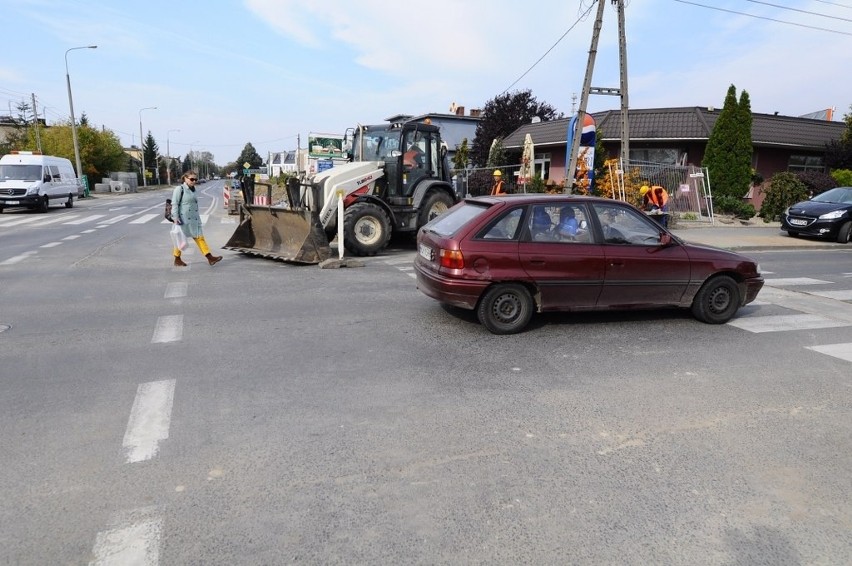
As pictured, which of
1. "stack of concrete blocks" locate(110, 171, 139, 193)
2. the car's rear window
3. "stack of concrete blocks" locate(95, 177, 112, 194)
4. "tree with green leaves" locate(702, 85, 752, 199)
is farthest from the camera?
"stack of concrete blocks" locate(110, 171, 139, 193)

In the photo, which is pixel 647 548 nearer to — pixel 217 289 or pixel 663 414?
pixel 663 414

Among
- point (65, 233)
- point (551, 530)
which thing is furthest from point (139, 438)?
point (65, 233)

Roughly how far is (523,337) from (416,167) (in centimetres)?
750

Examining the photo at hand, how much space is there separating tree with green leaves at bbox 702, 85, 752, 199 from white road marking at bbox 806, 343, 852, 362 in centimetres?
1907

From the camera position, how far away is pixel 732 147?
23016mm

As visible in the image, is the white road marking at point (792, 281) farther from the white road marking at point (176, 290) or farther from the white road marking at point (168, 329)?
the white road marking at point (176, 290)

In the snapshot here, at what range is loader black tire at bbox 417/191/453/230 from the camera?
12.9 metres

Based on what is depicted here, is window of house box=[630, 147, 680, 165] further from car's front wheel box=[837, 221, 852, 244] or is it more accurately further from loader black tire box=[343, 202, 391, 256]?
loader black tire box=[343, 202, 391, 256]

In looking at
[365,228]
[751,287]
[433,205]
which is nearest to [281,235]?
[365,228]

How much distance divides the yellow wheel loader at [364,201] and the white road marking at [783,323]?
7.08 metres

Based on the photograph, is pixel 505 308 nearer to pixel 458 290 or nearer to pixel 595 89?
pixel 458 290

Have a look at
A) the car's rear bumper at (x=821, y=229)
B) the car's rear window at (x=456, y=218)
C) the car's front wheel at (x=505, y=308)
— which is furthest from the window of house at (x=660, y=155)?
A: the car's front wheel at (x=505, y=308)

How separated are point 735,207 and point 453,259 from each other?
19770 millimetres


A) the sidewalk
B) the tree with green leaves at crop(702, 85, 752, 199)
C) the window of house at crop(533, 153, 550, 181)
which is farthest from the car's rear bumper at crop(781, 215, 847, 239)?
the window of house at crop(533, 153, 550, 181)
